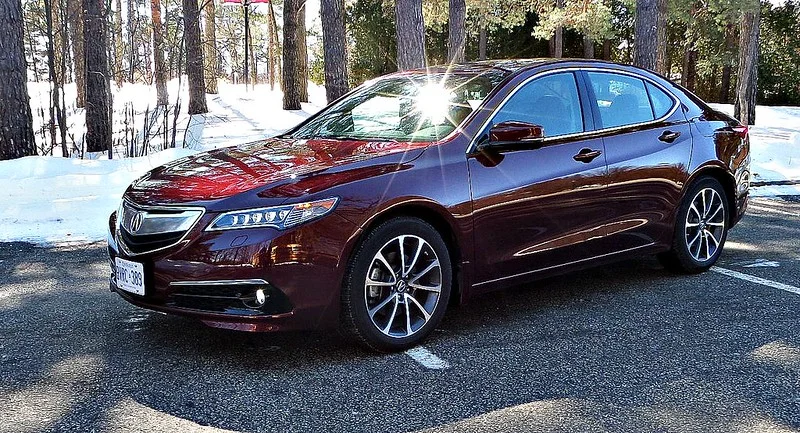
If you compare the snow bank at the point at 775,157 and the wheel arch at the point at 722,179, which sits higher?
the wheel arch at the point at 722,179

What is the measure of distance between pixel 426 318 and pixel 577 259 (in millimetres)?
1238

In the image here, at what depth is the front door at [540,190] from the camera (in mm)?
4309

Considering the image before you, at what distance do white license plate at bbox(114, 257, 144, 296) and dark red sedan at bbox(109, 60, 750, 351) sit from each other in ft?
0.04

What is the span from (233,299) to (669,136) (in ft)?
11.0

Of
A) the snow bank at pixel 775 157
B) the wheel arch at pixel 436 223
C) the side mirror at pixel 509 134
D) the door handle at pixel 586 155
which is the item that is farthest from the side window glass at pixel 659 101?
the snow bank at pixel 775 157

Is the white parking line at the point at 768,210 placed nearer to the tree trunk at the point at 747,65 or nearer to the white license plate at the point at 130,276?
the white license plate at the point at 130,276

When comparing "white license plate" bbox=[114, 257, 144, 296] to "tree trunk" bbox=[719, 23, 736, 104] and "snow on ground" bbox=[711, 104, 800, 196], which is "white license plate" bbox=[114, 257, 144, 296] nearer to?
"snow on ground" bbox=[711, 104, 800, 196]

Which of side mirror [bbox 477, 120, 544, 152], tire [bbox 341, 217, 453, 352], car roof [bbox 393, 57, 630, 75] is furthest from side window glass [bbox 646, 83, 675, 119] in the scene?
tire [bbox 341, 217, 453, 352]

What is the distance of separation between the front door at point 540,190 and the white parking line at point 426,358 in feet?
1.77

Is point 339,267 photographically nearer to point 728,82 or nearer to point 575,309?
point 575,309

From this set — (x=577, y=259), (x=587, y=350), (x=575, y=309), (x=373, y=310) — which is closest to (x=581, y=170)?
(x=577, y=259)

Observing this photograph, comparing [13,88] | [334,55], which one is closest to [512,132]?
[13,88]

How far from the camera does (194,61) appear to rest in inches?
770

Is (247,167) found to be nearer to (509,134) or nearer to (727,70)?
(509,134)
